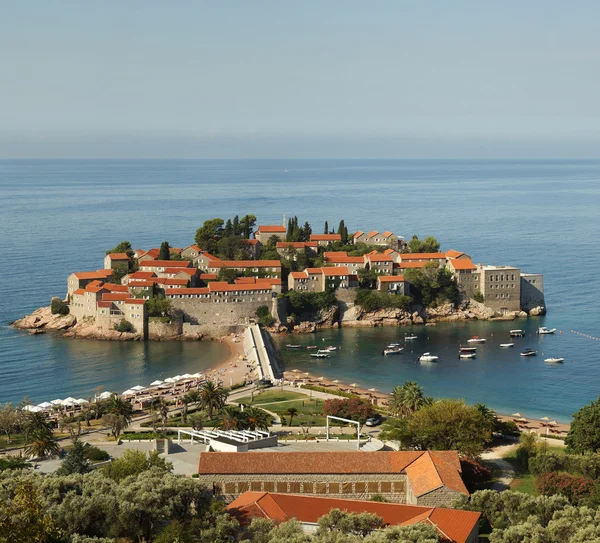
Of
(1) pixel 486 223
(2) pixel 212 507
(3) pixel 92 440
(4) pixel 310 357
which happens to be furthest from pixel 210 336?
(1) pixel 486 223

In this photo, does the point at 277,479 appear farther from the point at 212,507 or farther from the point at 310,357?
the point at 310,357

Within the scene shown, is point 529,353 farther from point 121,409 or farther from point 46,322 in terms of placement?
point 46,322

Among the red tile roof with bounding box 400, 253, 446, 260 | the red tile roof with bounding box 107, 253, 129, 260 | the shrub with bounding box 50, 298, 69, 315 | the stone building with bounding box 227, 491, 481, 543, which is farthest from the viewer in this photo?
the red tile roof with bounding box 400, 253, 446, 260

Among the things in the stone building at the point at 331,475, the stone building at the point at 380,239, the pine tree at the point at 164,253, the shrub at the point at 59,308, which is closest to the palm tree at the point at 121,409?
the stone building at the point at 331,475

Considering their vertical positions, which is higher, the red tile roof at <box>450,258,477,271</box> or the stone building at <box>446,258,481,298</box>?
the red tile roof at <box>450,258,477,271</box>

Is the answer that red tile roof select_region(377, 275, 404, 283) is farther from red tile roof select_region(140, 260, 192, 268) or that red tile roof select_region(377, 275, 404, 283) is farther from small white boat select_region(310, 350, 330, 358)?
red tile roof select_region(140, 260, 192, 268)

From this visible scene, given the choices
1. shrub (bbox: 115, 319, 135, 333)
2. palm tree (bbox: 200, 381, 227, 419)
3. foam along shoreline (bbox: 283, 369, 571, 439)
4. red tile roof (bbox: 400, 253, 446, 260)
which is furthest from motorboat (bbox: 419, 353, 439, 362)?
shrub (bbox: 115, 319, 135, 333)

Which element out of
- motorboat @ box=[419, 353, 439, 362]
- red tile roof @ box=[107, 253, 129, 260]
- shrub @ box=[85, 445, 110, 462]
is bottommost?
motorboat @ box=[419, 353, 439, 362]
